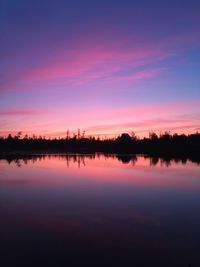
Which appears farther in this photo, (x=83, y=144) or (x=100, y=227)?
(x=83, y=144)

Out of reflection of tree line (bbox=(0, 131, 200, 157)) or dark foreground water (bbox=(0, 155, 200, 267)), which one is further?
reflection of tree line (bbox=(0, 131, 200, 157))

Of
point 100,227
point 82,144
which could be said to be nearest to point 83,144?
point 82,144

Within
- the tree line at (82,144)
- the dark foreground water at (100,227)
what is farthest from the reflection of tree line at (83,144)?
the dark foreground water at (100,227)

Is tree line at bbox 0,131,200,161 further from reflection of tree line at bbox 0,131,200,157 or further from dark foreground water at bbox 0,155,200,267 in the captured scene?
dark foreground water at bbox 0,155,200,267

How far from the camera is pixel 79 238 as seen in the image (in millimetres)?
11820

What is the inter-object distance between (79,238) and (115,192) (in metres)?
10.5

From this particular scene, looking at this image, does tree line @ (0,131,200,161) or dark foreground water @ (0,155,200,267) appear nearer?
dark foreground water @ (0,155,200,267)

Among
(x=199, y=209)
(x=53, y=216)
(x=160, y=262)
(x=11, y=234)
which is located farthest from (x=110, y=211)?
(x=160, y=262)

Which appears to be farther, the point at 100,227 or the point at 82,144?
the point at 82,144

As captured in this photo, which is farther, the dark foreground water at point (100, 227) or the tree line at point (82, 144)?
the tree line at point (82, 144)

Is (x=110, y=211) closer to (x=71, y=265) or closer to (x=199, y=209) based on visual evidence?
(x=199, y=209)

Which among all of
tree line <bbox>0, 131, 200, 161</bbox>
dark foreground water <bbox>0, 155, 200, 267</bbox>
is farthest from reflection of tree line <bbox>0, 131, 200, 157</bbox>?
dark foreground water <bbox>0, 155, 200, 267</bbox>

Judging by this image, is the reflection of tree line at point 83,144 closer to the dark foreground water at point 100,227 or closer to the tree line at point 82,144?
the tree line at point 82,144

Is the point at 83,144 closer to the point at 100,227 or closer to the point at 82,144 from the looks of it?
the point at 82,144
